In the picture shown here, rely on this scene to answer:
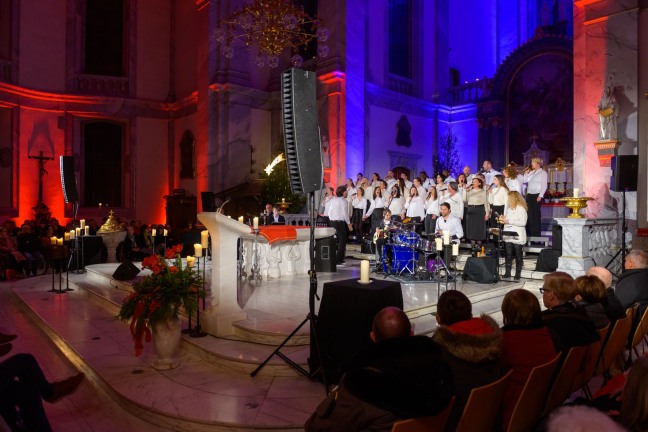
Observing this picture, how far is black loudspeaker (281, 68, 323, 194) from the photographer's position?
175 inches

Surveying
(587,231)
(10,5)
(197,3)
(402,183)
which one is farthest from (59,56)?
(587,231)

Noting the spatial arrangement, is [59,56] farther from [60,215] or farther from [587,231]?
[587,231]

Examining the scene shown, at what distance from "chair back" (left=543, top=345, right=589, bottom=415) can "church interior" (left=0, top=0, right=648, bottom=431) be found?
4.84ft

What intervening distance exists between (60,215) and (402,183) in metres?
12.9

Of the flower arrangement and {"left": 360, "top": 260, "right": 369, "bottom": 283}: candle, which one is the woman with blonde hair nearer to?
{"left": 360, "top": 260, "right": 369, "bottom": 283}: candle

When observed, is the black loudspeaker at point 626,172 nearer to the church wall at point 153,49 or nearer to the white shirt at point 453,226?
the white shirt at point 453,226

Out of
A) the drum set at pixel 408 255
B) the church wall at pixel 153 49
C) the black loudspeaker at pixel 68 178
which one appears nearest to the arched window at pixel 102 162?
the church wall at pixel 153 49

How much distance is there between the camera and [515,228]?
906 cm

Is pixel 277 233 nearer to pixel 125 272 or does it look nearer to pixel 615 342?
pixel 125 272

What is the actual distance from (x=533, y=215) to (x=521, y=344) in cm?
904

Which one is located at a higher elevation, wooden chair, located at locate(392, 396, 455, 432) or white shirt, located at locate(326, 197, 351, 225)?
white shirt, located at locate(326, 197, 351, 225)

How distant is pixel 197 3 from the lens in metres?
18.4

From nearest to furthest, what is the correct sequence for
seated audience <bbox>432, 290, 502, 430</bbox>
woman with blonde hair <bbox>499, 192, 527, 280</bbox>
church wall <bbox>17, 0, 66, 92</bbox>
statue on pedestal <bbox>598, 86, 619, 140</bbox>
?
1. seated audience <bbox>432, 290, 502, 430</bbox>
2. woman with blonde hair <bbox>499, 192, 527, 280</bbox>
3. statue on pedestal <bbox>598, 86, 619, 140</bbox>
4. church wall <bbox>17, 0, 66, 92</bbox>

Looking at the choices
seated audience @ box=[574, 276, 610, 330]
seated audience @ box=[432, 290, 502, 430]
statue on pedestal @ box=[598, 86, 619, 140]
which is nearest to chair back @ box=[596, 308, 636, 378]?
seated audience @ box=[574, 276, 610, 330]
